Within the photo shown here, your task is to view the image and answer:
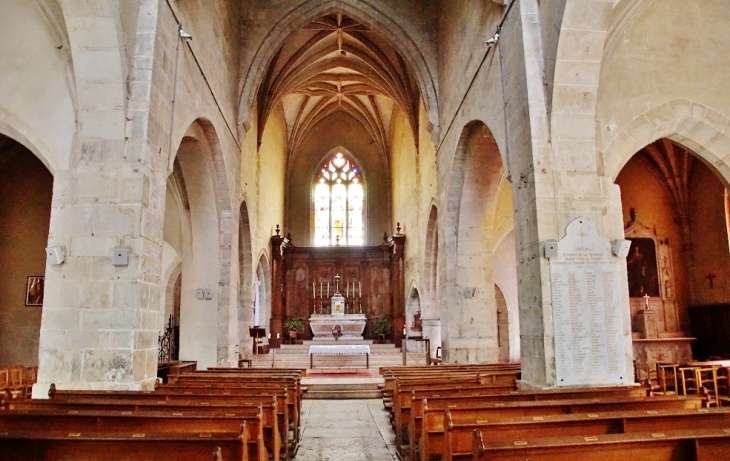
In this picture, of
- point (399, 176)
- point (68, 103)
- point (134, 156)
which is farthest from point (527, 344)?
point (399, 176)

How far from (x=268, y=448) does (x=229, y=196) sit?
7.89m

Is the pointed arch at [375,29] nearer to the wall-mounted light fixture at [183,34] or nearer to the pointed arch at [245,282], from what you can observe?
the pointed arch at [245,282]

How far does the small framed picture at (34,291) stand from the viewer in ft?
41.2

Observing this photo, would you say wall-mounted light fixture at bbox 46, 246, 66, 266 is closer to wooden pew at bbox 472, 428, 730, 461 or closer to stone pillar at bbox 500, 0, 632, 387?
wooden pew at bbox 472, 428, 730, 461

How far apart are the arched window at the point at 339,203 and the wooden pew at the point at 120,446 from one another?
20479mm

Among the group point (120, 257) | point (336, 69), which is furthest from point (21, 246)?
point (336, 69)

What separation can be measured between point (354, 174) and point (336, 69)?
18.2 ft

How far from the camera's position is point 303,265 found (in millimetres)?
22125

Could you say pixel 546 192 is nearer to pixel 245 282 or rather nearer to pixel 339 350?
pixel 339 350

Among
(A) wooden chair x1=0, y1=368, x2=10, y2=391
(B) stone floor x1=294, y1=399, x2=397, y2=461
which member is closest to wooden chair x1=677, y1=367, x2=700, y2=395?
(B) stone floor x1=294, y1=399, x2=397, y2=461

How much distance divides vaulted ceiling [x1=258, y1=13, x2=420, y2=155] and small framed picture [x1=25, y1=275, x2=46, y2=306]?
7091mm

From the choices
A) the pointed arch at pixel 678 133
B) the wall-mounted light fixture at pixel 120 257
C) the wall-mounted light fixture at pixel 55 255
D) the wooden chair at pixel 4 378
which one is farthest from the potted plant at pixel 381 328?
the wall-mounted light fixture at pixel 55 255

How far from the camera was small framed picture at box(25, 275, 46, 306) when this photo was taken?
12555mm

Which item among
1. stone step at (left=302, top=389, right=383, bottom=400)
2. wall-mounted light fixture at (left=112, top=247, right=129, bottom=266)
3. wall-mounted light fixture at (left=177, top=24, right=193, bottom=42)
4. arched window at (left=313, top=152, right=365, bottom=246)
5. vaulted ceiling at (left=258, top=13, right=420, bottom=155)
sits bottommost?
stone step at (left=302, top=389, right=383, bottom=400)
